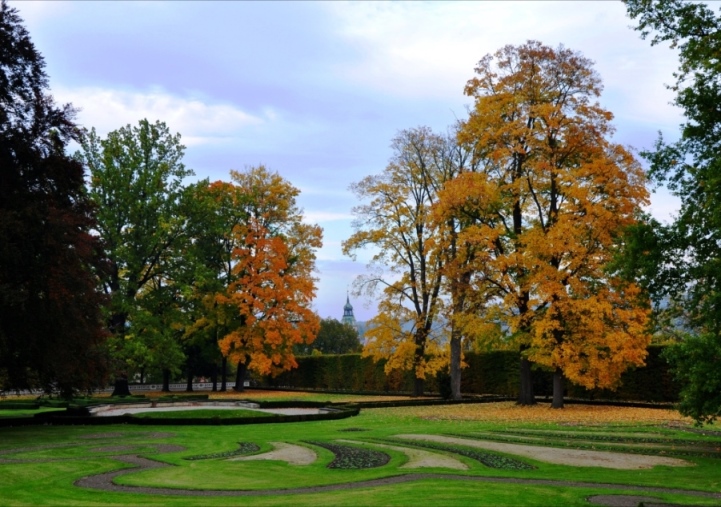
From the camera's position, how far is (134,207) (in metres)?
44.3

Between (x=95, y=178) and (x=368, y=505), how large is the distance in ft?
128

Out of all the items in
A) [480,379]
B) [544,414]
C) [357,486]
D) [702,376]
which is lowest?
[544,414]

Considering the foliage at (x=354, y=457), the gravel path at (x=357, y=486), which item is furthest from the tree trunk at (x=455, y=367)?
the gravel path at (x=357, y=486)

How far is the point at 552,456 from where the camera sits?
15312 mm

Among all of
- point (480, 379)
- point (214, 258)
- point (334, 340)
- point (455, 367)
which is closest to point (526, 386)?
point (455, 367)

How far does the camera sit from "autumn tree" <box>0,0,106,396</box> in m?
19.9

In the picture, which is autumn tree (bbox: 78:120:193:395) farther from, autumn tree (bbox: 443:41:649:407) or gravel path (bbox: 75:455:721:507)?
gravel path (bbox: 75:455:721:507)

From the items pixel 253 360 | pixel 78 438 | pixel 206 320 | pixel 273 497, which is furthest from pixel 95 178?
pixel 273 497

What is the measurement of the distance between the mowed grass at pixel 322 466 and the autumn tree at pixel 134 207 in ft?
68.0

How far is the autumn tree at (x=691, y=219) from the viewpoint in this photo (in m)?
15.5

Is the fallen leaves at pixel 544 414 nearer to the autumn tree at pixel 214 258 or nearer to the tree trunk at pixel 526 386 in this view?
the tree trunk at pixel 526 386

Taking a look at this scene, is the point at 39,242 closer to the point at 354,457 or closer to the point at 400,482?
the point at 354,457

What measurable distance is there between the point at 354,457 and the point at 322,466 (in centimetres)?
136

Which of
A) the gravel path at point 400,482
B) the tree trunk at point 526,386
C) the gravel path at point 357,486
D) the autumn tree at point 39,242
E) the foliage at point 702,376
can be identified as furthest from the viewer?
the tree trunk at point 526,386
